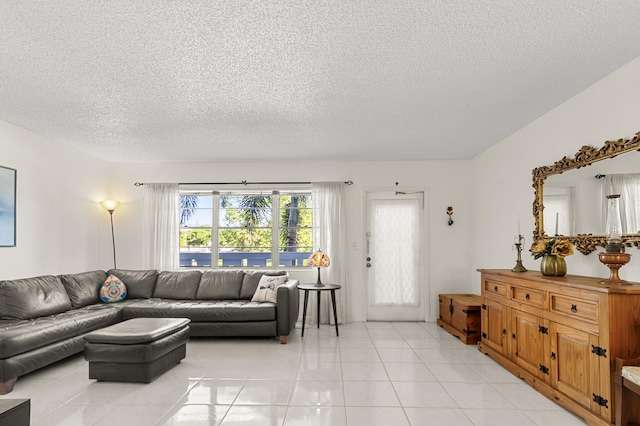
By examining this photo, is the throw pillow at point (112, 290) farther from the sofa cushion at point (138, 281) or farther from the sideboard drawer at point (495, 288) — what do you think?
the sideboard drawer at point (495, 288)

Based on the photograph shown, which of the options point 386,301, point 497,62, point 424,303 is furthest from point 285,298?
point 497,62

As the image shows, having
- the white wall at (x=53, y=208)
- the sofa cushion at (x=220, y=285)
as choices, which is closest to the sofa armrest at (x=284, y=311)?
the sofa cushion at (x=220, y=285)

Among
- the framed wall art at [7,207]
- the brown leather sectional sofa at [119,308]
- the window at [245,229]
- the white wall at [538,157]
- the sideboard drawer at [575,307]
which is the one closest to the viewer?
the sideboard drawer at [575,307]

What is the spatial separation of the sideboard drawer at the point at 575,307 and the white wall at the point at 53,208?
5.27m

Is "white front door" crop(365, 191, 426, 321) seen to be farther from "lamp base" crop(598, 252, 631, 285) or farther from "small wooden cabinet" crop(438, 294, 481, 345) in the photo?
"lamp base" crop(598, 252, 631, 285)

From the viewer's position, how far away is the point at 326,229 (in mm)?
5809

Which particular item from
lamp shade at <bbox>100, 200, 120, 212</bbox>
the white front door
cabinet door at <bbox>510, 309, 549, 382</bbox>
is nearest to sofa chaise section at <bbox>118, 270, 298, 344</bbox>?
the white front door

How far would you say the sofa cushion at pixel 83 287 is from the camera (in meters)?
4.51

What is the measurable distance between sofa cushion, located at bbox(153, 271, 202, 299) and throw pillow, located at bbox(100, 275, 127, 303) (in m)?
0.42

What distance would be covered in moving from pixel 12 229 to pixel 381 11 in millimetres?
4389

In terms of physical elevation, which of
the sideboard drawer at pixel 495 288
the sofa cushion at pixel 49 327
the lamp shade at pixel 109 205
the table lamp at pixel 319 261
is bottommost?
the sofa cushion at pixel 49 327

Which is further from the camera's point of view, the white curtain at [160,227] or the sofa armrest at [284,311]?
the white curtain at [160,227]

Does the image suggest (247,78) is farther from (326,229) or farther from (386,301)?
(386,301)

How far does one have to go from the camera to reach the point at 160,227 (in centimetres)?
589
